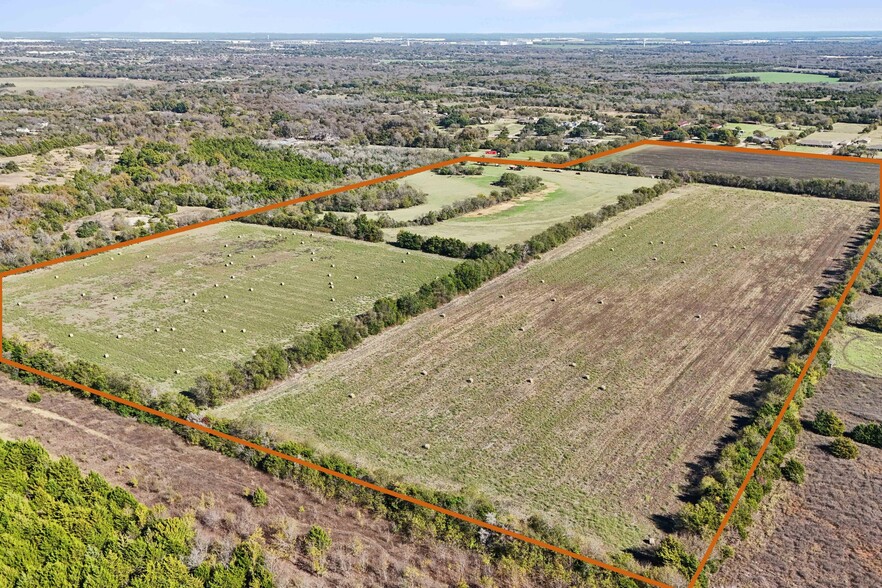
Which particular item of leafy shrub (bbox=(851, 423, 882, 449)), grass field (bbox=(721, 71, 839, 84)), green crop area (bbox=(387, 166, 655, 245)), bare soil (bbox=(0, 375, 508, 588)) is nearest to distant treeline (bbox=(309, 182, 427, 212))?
green crop area (bbox=(387, 166, 655, 245))

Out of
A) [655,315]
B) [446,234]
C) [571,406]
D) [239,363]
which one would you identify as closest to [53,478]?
[239,363]

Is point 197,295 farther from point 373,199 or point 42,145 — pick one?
point 42,145

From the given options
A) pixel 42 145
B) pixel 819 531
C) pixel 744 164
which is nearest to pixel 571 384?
pixel 819 531

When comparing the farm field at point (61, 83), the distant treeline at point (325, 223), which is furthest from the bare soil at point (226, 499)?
the farm field at point (61, 83)

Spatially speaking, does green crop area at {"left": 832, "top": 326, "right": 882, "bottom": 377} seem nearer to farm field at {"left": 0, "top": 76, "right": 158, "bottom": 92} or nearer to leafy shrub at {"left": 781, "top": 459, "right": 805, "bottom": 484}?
leafy shrub at {"left": 781, "top": 459, "right": 805, "bottom": 484}

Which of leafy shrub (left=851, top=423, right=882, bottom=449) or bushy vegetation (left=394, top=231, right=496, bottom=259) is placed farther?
bushy vegetation (left=394, top=231, right=496, bottom=259)

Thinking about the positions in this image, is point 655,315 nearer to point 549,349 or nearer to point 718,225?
point 549,349
